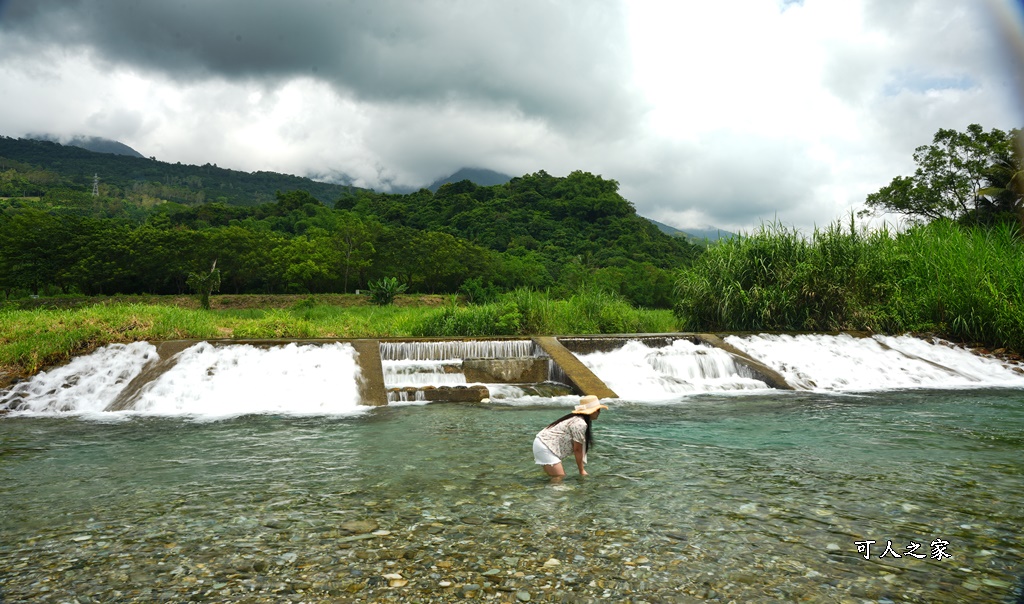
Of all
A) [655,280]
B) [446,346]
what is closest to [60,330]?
[446,346]

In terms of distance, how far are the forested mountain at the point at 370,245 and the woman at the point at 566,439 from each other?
12.0m

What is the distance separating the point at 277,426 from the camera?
7.27m

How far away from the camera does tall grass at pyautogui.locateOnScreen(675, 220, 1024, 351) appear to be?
505 inches

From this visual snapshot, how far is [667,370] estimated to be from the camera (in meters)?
10.9

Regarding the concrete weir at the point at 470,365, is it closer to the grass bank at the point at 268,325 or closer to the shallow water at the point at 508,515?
the grass bank at the point at 268,325

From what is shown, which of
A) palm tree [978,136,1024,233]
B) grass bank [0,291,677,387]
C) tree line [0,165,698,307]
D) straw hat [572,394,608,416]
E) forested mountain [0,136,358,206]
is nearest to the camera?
straw hat [572,394,608,416]

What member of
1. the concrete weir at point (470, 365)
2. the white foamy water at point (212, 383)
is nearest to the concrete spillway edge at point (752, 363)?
the concrete weir at point (470, 365)

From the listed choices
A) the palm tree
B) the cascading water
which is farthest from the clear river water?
the palm tree

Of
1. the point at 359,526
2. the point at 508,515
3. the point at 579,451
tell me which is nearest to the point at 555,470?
the point at 579,451

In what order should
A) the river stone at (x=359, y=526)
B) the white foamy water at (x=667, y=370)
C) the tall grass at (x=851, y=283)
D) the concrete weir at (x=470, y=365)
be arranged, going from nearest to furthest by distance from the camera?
the river stone at (x=359, y=526)
the concrete weir at (x=470, y=365)
the white foamy water at (x=667, y=370)
the tall grass at (x=851, y=283)

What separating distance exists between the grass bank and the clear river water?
90.9 inches

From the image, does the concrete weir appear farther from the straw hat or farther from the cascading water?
the straw hat

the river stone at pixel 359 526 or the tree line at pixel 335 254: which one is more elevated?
the tree line at pixel 335 254

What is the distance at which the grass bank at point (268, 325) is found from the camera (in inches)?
387
